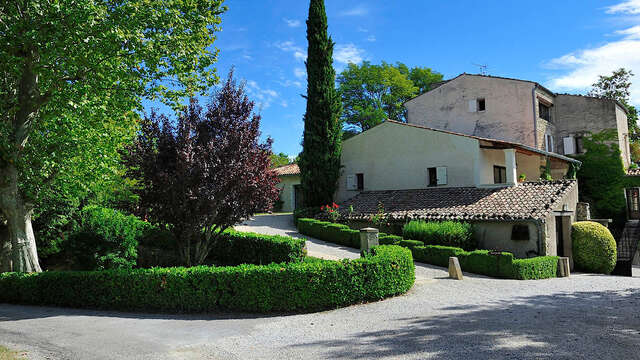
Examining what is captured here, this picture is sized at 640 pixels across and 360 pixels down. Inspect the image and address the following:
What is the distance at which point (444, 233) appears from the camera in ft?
60.1

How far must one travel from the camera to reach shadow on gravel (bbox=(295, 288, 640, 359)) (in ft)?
20.6

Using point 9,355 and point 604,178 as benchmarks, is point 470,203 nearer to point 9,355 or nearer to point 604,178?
point 604,178

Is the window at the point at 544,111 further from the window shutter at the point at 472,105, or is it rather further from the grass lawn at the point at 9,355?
the grass lawn at the point at 9,355

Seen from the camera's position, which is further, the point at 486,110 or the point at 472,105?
the point at 472,105

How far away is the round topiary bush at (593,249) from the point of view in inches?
763

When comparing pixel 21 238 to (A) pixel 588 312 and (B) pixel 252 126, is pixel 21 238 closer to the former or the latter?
(B) pixel 252 126

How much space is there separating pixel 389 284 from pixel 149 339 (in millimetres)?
6082

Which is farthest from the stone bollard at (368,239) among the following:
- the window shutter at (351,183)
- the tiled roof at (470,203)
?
the window shutter at (351,183)

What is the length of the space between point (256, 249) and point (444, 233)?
865 cm

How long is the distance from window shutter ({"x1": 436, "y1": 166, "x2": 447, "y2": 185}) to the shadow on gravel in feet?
45.8

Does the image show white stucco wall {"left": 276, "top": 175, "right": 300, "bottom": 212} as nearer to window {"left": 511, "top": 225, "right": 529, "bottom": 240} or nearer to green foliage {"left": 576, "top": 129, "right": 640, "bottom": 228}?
window {"left": 511, "top": 225, "right": 529, "bottom": 240}

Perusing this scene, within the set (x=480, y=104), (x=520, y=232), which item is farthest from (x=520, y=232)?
(x=480, y=104)

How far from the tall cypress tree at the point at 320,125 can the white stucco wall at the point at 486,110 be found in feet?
30.8

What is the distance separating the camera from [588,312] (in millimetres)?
9000
